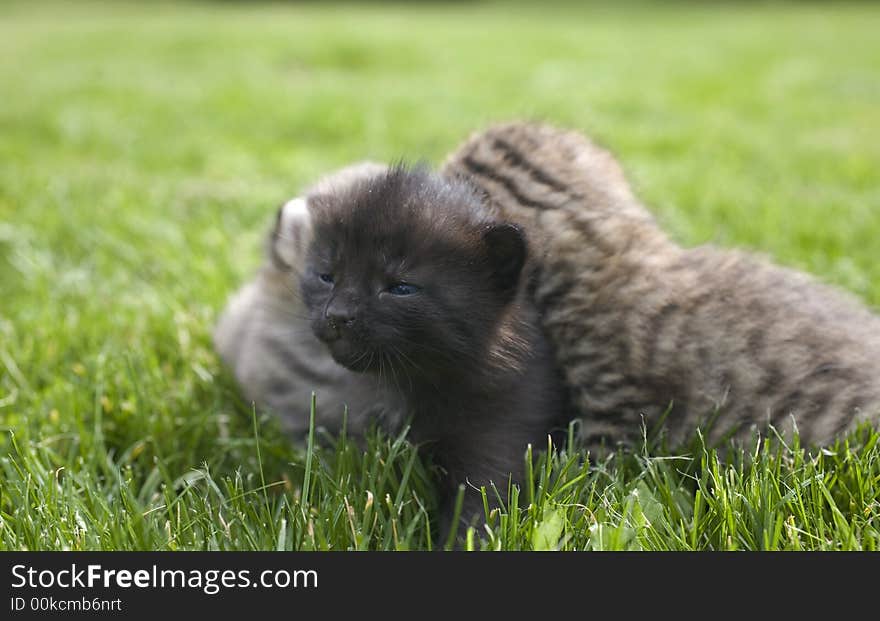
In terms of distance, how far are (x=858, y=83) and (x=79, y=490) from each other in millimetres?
11510

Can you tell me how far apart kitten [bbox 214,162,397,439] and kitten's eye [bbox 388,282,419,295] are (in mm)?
494

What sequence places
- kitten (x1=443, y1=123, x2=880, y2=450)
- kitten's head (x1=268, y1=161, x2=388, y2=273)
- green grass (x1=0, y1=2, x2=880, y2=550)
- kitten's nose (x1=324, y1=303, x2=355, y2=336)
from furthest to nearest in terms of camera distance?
kitten's head (x1=268, y1=161, x2=388, y2=273)
kitten (x1=443, y1=123, x2=880, y2=450)
kitten's nose (x1=324, y1=303, x2=355, y2=336)
green grass (x1=0, y1=2, x2=880, y2=550)

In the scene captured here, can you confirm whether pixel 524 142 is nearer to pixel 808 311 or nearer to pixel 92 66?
pixel 808 311

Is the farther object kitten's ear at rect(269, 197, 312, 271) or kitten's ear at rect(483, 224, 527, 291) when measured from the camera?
kitten's ear at rect(269, 197, 312, 271)

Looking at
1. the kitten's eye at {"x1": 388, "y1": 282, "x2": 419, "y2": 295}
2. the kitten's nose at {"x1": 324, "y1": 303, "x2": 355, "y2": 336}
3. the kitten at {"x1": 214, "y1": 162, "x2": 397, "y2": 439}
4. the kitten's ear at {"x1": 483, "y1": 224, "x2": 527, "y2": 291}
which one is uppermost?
the kitten's ear at {"x1": 483, "y1": 224, "x2": 527, "y2": 291}

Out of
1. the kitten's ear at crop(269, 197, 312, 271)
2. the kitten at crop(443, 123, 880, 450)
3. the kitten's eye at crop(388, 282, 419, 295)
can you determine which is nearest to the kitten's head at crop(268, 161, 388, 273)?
the kitten's ear at crop(269, 197, 312, 271)

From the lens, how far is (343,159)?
24.3ft

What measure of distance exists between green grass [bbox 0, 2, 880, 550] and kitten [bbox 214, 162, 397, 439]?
4.4 inches

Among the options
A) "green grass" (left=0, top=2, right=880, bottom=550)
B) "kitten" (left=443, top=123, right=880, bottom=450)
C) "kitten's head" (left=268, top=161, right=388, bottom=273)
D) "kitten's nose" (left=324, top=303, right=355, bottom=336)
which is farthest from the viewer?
"kitten's head" (left=268, top=161, right=388, bottom=273)

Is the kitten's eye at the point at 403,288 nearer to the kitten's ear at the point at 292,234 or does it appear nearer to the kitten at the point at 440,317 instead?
the kitten at the point at 440,317

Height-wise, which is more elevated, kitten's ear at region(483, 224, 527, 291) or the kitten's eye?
kitten's ear at region(483, 224, 527, 291)

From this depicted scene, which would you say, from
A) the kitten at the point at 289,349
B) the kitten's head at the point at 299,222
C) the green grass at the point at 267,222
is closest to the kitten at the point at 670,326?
the green grass at the point at 267,222

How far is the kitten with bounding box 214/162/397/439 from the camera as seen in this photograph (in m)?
3.35

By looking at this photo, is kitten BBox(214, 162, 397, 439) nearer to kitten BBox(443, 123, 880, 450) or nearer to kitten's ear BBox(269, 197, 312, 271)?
kitten's ear BBox(269, 197, 312, 271)
